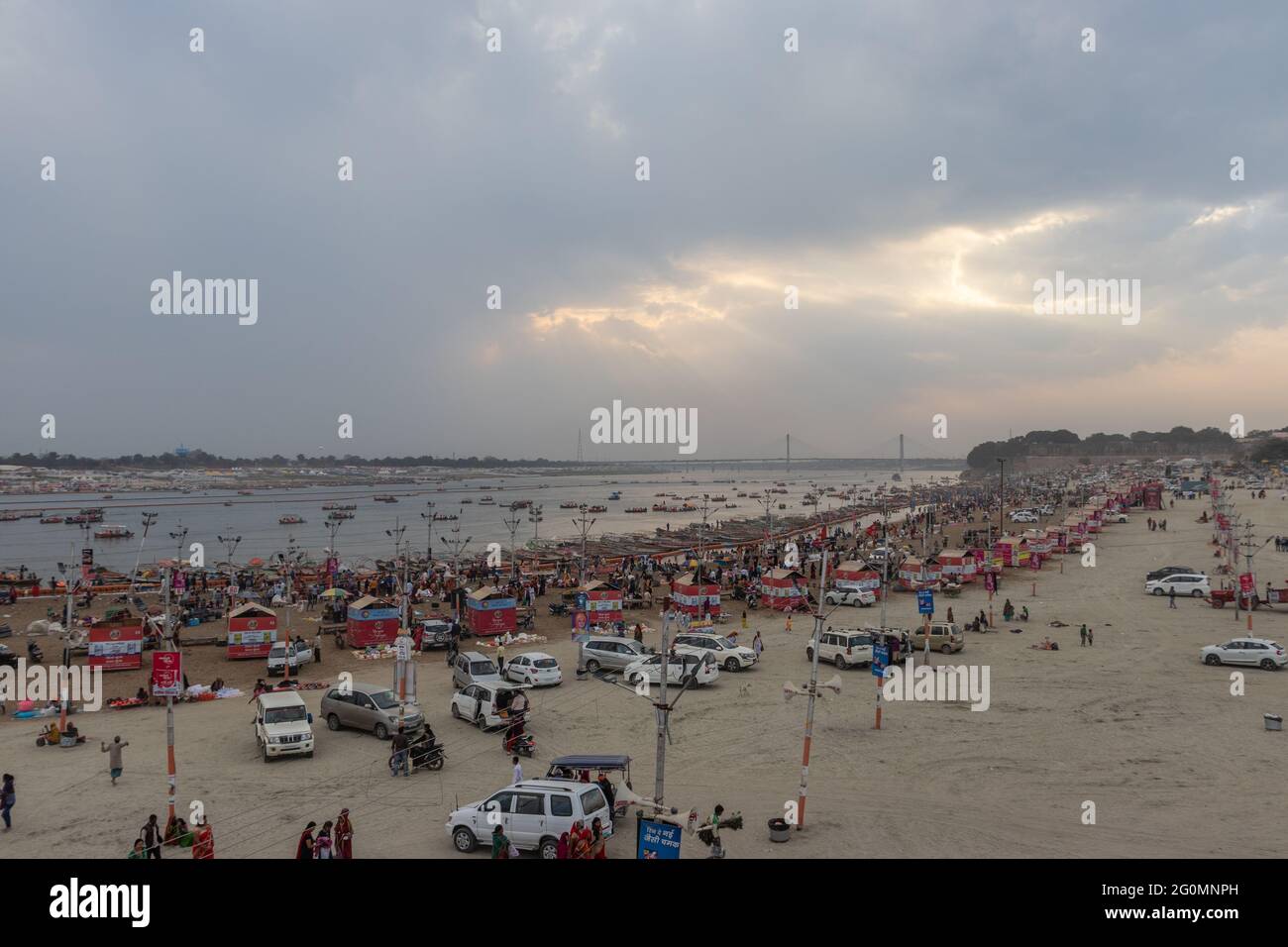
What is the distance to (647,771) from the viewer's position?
15.3 meters

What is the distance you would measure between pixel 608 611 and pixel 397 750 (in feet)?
54.2

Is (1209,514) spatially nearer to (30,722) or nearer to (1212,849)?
(1212,849)

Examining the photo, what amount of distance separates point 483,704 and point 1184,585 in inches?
1392

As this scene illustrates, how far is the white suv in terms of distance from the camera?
2394 centimetres

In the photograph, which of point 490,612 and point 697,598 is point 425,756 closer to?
point 490,612

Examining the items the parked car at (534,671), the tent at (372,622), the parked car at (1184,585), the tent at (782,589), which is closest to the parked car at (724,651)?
the parked car at (534,671)

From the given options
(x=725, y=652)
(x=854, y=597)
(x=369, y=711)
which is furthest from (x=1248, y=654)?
(x=369, y=711)

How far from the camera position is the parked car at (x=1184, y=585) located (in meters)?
36.7

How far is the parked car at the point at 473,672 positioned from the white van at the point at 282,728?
16.0ft

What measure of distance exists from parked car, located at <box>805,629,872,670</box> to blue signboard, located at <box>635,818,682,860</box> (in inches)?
606

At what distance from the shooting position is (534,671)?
2238 cm

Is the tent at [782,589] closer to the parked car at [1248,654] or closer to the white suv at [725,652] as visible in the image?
the white suv at [725,652]
